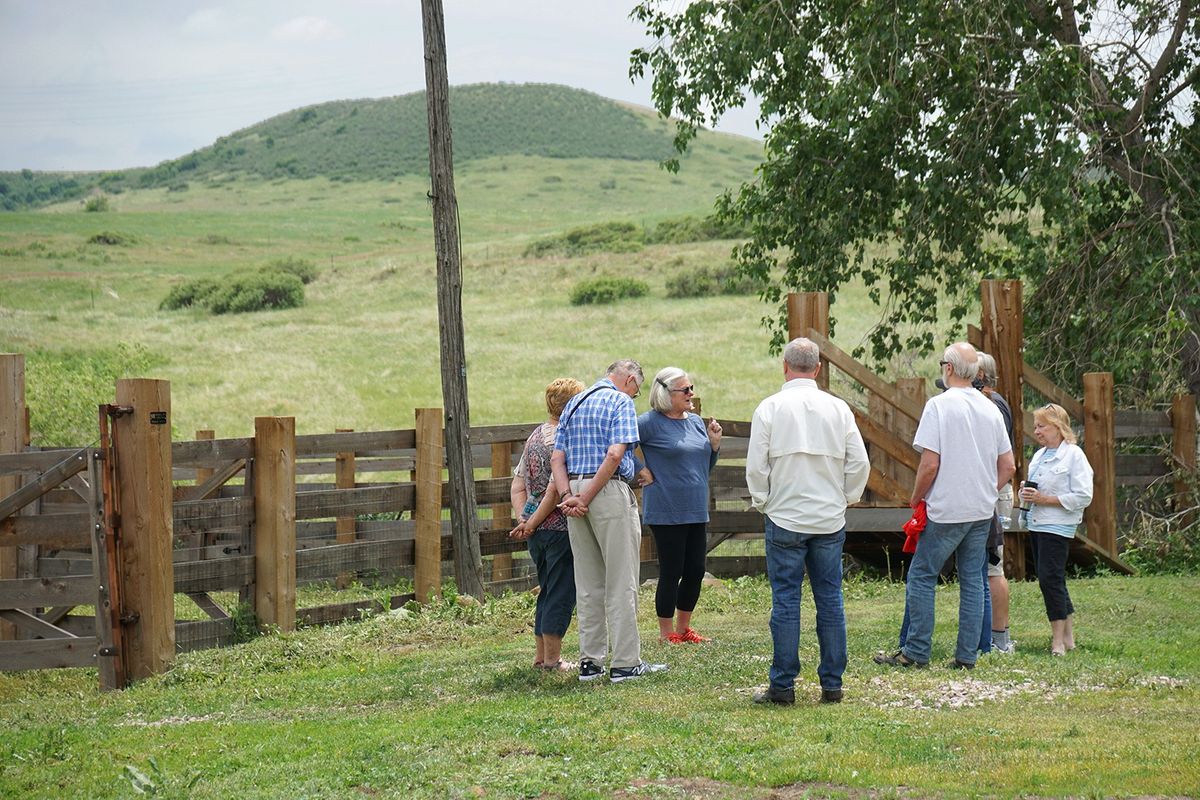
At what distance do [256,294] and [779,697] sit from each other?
53.1 meters

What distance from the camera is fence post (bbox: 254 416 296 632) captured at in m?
9.71

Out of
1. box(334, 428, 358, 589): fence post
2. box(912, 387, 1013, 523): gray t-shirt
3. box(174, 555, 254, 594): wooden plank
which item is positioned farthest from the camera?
box(334, 428, 358, 589): fence post

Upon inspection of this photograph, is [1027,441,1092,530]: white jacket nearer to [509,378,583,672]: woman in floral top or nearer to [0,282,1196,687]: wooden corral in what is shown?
[0,282,1196,687]: wooden corral

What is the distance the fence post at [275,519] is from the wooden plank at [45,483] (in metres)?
1.53

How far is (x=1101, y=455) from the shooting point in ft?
41.2

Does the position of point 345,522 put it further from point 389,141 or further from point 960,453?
point 389,141

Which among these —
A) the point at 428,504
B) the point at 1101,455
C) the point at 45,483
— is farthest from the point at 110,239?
the point at 45,483

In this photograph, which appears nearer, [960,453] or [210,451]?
[960,453]

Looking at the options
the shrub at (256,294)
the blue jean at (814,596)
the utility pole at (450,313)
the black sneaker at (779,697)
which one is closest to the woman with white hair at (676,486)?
the blue jean at (814,596)

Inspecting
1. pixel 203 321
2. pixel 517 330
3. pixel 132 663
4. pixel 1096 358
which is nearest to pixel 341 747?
pixel 132 663

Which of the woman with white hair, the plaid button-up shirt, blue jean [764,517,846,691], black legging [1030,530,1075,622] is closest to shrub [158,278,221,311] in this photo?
the woman with white hair

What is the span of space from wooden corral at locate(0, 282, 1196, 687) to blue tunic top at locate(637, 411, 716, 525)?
8.12ft

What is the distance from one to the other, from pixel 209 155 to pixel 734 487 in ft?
491

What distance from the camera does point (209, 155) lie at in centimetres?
15125
